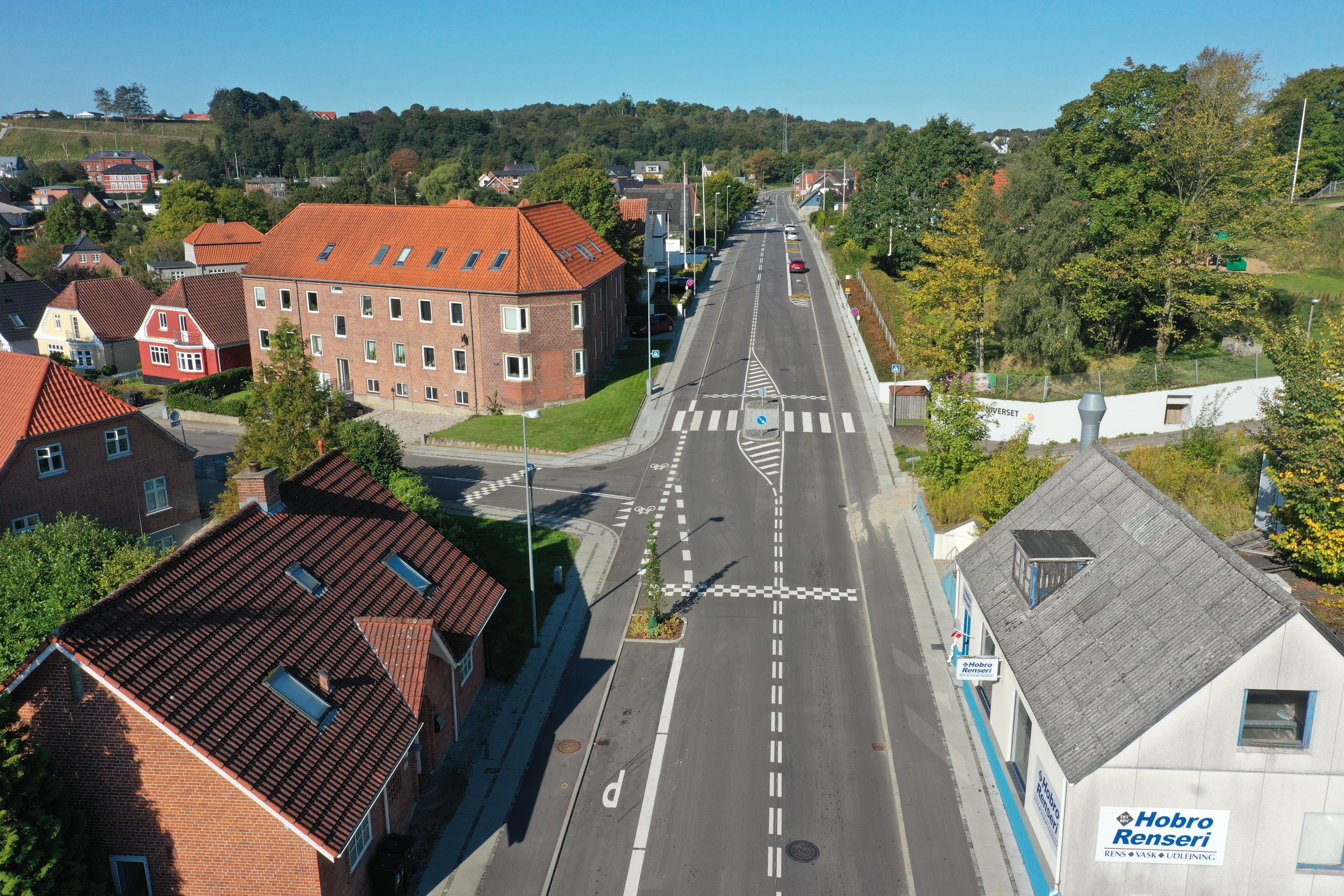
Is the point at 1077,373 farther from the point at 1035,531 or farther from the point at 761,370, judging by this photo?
the point at 1035,531

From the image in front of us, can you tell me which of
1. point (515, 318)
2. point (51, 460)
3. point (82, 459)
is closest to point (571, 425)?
point (515, 318)

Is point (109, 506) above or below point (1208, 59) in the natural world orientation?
below

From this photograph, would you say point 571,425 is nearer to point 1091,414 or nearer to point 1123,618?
point 1091,414

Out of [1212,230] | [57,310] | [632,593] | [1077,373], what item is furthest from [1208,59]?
[57,310]

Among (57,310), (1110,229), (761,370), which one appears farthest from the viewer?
(57,310)

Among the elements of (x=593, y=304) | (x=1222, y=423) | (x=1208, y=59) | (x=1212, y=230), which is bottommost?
(x=1222, y=423)

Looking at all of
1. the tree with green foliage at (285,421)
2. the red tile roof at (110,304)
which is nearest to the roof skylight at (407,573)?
the tree with green foliage at (285,421)
